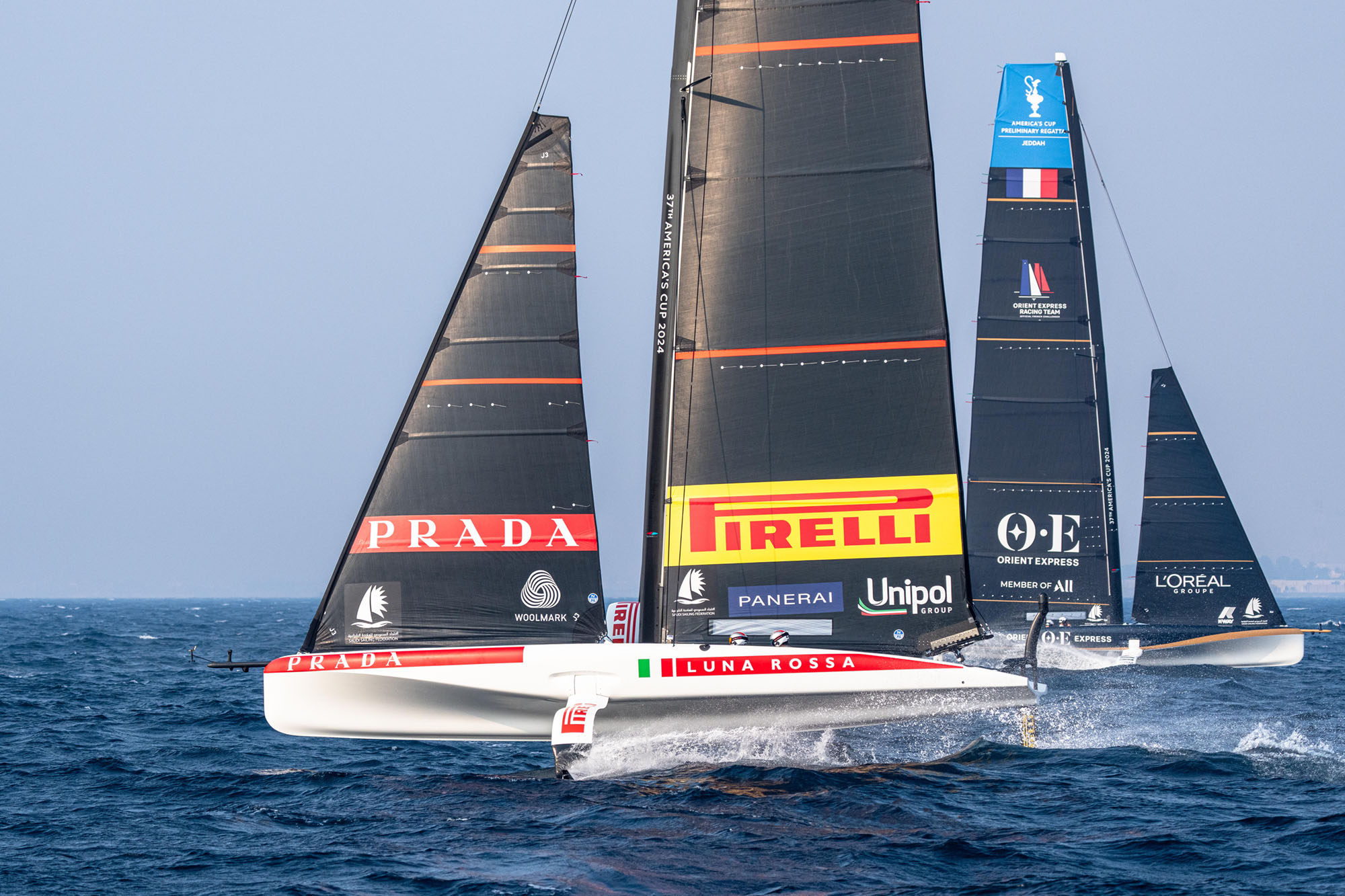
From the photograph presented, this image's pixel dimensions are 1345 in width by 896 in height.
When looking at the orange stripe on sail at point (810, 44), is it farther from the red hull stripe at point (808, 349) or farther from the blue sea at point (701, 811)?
the blue sea at point (701, 811)

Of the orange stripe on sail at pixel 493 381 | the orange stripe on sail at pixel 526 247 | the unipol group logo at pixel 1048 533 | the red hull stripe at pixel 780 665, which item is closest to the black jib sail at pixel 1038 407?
the unipol group logo at pixel 1048 533

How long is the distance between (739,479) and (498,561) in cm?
261

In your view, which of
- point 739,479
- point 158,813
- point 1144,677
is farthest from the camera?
point 1144,677

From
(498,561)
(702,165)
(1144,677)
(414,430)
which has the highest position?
(702,165)

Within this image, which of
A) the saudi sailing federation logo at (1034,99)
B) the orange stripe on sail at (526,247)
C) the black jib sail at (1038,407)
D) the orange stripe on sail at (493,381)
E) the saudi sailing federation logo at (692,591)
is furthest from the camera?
the saudi sailing federation logo at (1034,99)

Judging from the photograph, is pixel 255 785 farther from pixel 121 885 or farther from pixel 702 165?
pixel 702 165

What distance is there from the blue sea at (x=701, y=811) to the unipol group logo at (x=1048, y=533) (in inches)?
300

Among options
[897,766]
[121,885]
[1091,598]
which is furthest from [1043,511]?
[121,885]

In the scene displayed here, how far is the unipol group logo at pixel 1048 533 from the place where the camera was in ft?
86.2

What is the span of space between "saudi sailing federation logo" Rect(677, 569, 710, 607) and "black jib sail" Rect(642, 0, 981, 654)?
0.02 metres

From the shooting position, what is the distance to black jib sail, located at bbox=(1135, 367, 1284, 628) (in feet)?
90.3

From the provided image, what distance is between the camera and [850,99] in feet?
42.8

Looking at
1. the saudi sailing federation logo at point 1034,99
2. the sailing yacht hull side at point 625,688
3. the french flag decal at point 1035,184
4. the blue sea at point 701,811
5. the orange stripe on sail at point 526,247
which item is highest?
the saudi sailing federation logo at point 1034,99

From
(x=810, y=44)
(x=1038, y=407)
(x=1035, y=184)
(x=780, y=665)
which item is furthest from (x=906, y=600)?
(x=1035, y=184)
